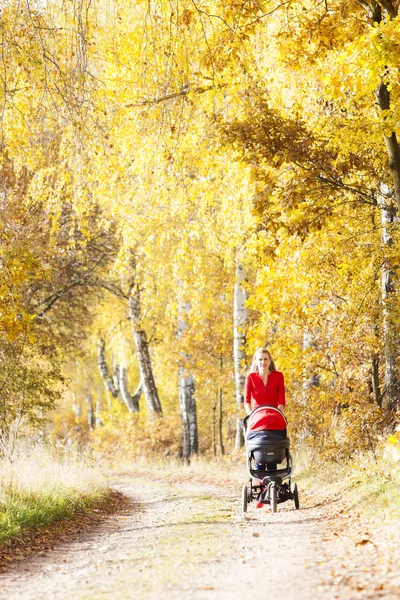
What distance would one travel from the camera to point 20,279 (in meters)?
8.11

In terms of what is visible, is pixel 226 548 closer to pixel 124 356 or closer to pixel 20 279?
pixel 20 279

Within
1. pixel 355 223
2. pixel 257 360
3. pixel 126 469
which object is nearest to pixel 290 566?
pixel 257 360

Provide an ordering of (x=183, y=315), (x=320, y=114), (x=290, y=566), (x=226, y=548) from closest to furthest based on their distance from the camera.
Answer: (x=290, y=566) → (x=226, y=548) → (x=320, y=114) → (x=183, y=315)

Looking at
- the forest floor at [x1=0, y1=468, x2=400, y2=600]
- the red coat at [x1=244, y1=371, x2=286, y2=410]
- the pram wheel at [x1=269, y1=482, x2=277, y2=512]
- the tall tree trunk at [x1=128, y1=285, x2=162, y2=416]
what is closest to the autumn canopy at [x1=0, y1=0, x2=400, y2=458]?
the red coat at [x1=244, y1=371, x2=286, y2=410]

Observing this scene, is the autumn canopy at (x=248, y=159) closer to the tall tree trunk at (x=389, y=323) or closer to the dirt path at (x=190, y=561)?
the tall tree trunk at (x=389, y=323)

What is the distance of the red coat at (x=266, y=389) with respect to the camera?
8961 millimetres

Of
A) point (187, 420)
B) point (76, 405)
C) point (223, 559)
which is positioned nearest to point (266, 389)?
point (223, 559)

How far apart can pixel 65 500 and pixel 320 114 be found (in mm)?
6489

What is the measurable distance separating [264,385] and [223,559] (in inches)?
137

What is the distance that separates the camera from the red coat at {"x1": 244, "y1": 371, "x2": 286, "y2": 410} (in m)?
8.96

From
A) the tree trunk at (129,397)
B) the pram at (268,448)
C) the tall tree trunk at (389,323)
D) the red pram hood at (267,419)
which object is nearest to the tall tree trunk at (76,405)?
the tree trunk at (129,397)

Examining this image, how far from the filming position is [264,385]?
9000mm

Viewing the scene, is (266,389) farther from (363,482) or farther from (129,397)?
(129,397)

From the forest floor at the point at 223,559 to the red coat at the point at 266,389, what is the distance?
134cm
